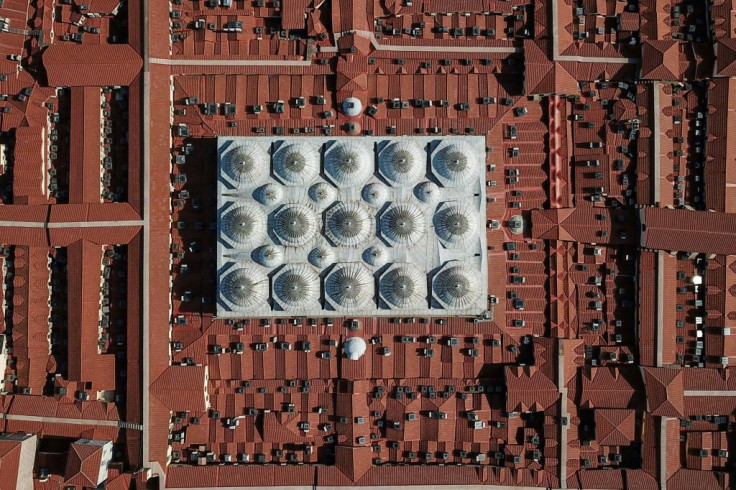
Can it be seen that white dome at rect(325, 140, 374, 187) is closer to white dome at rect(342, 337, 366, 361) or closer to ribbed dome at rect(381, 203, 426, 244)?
ribbed dome at rect(381, 203, 426, 244)

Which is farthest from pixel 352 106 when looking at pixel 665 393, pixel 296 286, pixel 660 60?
pixel 665 393

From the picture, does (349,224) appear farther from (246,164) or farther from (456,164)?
(456,164)

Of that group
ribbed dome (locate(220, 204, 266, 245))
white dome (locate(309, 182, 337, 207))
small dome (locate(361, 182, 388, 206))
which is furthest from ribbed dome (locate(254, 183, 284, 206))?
small dome (locate(361, 182, 388, 206))

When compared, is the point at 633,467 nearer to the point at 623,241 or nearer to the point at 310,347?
the point at 623,241

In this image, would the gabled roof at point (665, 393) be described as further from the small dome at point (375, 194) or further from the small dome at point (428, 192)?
the small dome at point (375, 194)

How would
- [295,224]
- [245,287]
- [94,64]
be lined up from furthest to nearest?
[94,64], [295,224], [245,287]

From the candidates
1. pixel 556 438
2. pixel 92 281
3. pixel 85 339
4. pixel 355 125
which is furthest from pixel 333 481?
pixel 355 125
